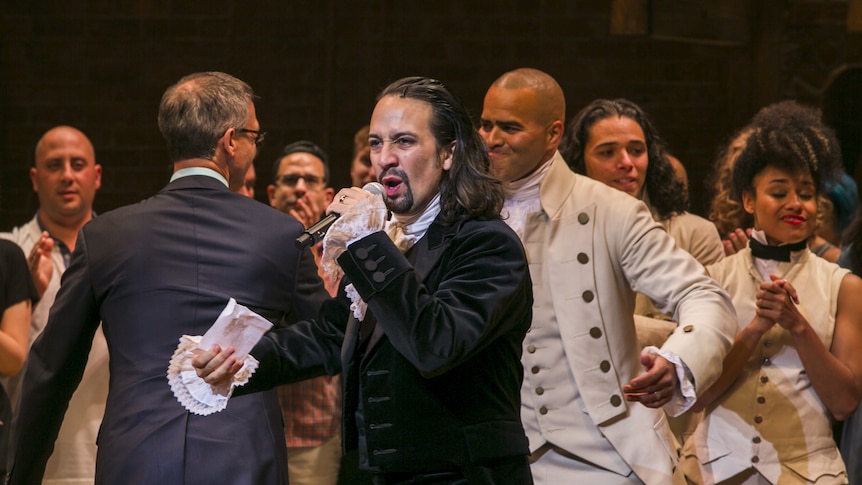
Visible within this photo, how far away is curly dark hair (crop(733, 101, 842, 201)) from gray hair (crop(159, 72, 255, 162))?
1.59 meters

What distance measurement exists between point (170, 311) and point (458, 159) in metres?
0.92

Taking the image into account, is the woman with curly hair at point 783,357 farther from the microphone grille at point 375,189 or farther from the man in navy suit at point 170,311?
the microphone grille at point 375,189

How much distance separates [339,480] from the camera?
468 cm

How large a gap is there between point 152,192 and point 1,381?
264 cm

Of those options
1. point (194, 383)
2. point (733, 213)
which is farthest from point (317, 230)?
point (733, 213)

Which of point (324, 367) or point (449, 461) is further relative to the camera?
point (324, 367)

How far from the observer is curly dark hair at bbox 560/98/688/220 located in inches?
181

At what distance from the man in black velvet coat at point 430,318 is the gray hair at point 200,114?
2.76 feet

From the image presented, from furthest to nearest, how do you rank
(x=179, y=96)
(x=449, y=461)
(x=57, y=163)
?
(x=57, y=163) → (x=179, y=96) → (x=449, y=461)

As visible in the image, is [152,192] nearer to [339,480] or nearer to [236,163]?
[339,480]

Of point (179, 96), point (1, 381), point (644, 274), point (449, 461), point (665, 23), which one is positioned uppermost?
point (665, 23)

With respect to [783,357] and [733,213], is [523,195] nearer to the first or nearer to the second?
[783,357]

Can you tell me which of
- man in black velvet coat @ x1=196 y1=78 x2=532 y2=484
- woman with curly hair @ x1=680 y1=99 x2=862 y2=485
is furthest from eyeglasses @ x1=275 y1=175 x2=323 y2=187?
man in black velvet coat @ x1=196 y1=78 x2=532 y2=484

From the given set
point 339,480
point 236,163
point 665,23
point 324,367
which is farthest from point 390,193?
point 665,23
